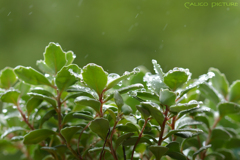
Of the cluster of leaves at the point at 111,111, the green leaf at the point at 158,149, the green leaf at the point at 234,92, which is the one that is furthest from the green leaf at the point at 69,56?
the green leaf at the point at 234,92

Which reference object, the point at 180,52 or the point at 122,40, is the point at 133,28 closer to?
the point at 122,40

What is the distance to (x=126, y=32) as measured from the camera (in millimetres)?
3219

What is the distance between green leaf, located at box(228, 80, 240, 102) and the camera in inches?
24.2

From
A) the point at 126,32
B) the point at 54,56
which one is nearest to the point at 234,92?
the point at 54,56

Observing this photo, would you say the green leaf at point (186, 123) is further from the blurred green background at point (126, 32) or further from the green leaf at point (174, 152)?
the blurred green background at point (126, 32)

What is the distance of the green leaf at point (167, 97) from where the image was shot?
41cm

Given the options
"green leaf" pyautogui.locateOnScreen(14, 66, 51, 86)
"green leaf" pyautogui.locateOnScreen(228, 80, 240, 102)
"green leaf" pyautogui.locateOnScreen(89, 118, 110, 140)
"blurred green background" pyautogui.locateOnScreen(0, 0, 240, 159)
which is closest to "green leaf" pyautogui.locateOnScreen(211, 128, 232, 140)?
"green leaf" pyautogui.locateOnScreen(228, 80, 240, 102)

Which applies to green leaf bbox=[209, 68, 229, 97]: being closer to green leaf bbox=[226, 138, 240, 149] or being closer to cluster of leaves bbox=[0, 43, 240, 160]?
cluster of leaves bbox=[0, 43, 240, 160]

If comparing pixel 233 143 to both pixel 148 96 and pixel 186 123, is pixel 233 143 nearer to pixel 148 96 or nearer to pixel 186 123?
pixel 186 123

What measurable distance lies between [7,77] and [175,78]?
1.17ft

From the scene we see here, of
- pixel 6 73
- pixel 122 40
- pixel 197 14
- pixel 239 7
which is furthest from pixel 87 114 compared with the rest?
pixel 239 7

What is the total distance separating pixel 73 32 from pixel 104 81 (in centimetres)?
285

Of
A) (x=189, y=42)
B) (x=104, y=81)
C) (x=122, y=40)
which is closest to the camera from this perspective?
(x=104, y=81)

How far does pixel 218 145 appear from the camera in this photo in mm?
638
